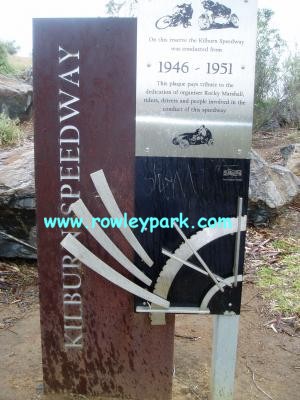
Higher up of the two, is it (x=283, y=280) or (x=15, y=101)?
(x=15, y=101)

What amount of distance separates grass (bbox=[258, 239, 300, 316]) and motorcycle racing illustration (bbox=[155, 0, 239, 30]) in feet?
10.3

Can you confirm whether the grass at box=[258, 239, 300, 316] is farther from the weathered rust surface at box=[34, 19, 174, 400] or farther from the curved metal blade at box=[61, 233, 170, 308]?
the curved metal blade at box=[61, 233, 170, 308]

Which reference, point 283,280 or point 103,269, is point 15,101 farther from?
point 103,269

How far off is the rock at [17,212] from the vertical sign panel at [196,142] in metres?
2.51

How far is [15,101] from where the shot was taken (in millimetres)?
10625

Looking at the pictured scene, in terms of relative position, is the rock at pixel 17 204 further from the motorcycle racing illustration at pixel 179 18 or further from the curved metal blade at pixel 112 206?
the motorcycle racing illustration at pixel 179 18

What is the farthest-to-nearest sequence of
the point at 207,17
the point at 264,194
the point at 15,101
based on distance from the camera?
1. the point at 15,101
2. the point at 264,194
3. the point at 207,17

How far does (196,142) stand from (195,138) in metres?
0.02

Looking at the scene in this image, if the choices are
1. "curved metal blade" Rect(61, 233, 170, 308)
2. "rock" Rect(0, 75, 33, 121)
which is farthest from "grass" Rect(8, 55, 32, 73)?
"curved metal blade" Rect(61, 233, 170, 308)

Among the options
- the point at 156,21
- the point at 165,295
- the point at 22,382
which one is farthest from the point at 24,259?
the point at 156,21

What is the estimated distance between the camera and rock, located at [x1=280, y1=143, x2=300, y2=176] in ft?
29.0

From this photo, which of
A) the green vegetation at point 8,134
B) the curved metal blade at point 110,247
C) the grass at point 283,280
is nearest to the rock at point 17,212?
the curved metal blade at point 110,247

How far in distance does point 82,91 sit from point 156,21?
58 cm

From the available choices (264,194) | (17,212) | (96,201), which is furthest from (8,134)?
(96,201)
